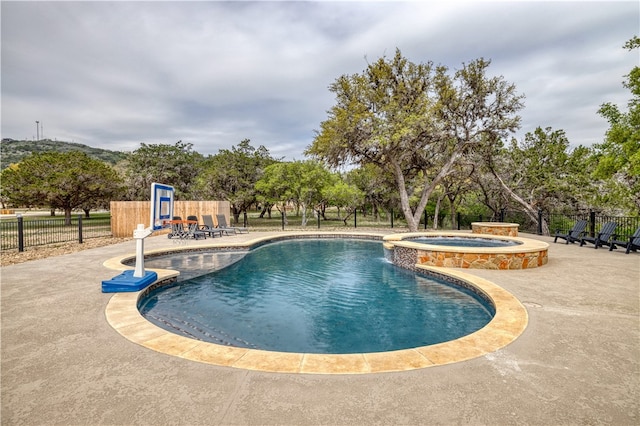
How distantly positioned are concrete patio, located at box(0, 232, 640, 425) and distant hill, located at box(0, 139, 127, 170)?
2704 inches

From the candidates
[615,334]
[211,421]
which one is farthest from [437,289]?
[211,421]

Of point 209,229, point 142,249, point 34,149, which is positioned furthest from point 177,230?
point 34,149

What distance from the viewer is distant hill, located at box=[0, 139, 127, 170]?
6243 cm

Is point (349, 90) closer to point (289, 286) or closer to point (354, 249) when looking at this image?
point (354, 249)

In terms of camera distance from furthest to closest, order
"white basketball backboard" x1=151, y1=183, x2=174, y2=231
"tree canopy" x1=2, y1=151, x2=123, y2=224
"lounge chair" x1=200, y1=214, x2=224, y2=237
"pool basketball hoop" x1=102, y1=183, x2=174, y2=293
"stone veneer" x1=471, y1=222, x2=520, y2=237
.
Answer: "tree canopy" x1=2, y1=151, x2=123, y2=224 → "lounge chair" x1=200, y1=214, x2=224, y2=237 → "stone veneer" x1=471, y1=222, x2=520, y2=237 → "white basketball backboard" x1=151, y1=183, x2=174, y2=231 → "pool basketball hoop" x1=102, y1=183, x2=174, y2=293

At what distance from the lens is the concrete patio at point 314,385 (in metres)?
2.01

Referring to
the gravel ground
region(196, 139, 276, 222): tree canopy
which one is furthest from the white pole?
region(196, 139, 276, 222): tree canopy

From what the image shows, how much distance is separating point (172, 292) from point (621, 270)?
32.8 feet

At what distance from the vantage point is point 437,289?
21.3ft

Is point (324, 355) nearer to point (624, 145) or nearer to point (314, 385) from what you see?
point (314, 385)

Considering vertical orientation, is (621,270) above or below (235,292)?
above

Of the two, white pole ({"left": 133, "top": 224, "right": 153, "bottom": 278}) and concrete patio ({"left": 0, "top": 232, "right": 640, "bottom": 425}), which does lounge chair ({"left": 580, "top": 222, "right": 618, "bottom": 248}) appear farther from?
white pole ({"left": 133, "top": 224, "right": 153, "bottom": 278})

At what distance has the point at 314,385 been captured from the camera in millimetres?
2395

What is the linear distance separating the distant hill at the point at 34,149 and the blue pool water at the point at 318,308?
6589cm
